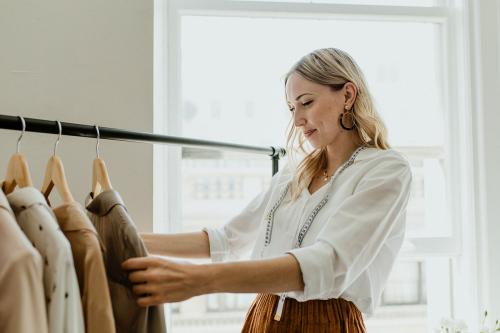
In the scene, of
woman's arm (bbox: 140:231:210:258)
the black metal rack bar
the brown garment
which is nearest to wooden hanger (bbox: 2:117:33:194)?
the black metal rack bar

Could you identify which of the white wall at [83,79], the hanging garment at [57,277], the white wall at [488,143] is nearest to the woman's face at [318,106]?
the white wall at [83,79]

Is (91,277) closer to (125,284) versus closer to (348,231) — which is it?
(125,284)

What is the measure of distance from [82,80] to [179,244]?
23.5 inches

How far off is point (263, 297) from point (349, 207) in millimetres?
355

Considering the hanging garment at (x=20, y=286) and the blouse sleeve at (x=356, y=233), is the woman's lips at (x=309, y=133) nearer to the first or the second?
the blouse sleeve at (x=356, y=233)

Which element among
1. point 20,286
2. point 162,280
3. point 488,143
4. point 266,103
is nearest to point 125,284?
point 162,280

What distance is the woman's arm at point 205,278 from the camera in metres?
0.85

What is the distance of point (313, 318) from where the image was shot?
127cm

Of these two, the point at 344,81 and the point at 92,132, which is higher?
the point at 344,81

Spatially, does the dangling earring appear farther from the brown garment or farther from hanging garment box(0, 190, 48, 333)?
hanging garment box(0, 190, 48, 333)

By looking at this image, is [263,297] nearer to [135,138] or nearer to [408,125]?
[135,138]

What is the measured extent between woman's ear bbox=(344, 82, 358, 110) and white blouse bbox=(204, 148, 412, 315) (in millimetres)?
122

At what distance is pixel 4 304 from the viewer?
67 centimetres

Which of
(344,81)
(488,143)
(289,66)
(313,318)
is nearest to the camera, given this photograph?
(313,318)
